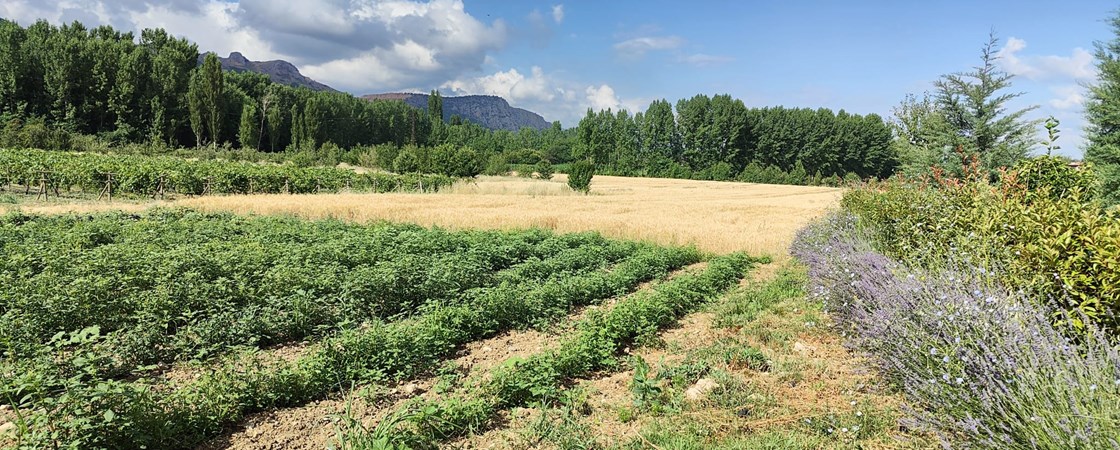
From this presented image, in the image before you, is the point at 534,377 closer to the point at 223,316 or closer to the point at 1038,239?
the point at 223,316

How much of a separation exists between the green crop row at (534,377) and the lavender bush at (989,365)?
268 centimetres

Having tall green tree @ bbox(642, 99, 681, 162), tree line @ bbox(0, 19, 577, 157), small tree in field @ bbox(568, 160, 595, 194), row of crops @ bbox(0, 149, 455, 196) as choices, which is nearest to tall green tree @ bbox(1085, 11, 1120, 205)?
small tree in field @ bbox(568, 160, 595, 194)

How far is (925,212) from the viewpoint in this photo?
28.2ft

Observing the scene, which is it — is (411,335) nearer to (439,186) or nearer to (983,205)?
(983,205)

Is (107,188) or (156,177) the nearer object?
(107,188)

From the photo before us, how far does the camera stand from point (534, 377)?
5.20 m

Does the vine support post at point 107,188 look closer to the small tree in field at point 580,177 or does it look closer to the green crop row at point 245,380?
the green crop row at point 245,380

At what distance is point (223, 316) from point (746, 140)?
102 meters

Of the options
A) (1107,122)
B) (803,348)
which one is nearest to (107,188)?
(803,348)

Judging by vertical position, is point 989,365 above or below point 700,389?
above

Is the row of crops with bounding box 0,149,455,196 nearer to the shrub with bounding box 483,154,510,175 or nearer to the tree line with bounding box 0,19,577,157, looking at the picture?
the tree line with bounding box 0,19,577,157

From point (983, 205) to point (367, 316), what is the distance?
8.33 meters

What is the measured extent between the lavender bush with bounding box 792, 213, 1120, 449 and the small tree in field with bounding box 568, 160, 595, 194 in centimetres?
3955

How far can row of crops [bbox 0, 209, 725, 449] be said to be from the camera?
414cm
